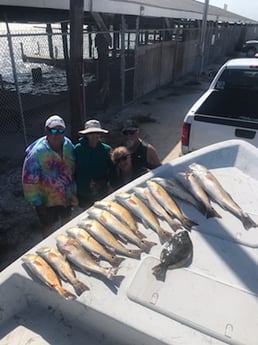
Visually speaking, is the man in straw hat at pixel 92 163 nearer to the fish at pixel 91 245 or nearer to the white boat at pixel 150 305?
the fish at pixel 91 245

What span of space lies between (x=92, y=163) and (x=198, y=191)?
60.3 inches

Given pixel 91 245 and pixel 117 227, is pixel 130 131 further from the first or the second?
pixel 91 245

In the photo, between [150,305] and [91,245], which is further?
[91,245]

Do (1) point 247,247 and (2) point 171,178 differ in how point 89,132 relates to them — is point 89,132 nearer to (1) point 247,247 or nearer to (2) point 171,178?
(2) point 171,178

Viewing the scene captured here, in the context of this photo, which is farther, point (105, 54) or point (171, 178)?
point (105, 54)

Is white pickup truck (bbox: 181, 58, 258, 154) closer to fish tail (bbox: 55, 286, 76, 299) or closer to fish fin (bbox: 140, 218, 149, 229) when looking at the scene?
fish fin (bbox: 140, 218, 149, 229)

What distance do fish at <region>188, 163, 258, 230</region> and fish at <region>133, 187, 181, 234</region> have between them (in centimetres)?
51

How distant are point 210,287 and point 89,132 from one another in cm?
243

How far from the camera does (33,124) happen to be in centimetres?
1053

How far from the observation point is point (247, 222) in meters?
2.83

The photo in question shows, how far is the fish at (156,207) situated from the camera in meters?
2.75

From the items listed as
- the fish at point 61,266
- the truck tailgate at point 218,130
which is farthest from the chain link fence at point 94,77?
the fish at point 61,266

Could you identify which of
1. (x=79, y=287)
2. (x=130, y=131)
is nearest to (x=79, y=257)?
(x=79, y=287)

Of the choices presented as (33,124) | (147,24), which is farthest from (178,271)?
(147,24)
